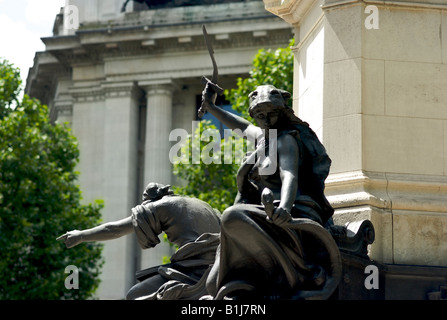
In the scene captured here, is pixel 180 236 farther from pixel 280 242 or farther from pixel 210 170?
pixel 210 170

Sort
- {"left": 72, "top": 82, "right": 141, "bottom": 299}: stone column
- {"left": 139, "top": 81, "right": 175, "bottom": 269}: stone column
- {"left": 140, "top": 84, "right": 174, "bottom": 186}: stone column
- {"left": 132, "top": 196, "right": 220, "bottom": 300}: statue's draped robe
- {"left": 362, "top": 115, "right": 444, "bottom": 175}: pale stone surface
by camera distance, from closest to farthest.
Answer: {"left": 132, "top": 196, "right": 220, "bottom": 300}: statue's draped robe
{"left": 362, "top": 115, "right": 444, "bottom": 175}: pale stone surface
{"left": 72, "top": 82, "right": 141, "bottom": 299}: stone column
{"left": 139, "top": 81, "right": 175, "bottom": 269}: stone column
{"left": 140, "top": 84, "right": 174, "bottom": 186}: stone column

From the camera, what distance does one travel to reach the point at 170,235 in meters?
15.0

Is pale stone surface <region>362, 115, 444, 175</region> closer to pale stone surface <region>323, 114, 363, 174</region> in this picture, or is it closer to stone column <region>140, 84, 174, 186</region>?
pale stone surface <region>323, 114, 363, 174</region>

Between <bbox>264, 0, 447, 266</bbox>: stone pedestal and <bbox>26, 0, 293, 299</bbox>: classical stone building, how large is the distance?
42684mm

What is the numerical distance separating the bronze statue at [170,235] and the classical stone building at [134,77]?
142ft

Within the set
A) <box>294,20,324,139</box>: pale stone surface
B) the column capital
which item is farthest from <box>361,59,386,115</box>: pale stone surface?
the column capital

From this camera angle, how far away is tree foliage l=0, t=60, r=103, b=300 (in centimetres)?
4144

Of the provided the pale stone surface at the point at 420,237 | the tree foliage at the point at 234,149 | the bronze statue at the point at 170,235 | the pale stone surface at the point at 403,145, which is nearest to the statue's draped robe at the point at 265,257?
the bronze statue at the point at 170,235

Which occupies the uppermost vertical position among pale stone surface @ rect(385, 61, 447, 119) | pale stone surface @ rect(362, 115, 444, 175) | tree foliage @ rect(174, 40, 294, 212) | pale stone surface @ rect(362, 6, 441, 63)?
tree foliage @ rect(174, 40, 294, 212)

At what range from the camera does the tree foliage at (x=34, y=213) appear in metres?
41.4

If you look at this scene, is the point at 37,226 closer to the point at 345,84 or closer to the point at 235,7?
the point at 235,7

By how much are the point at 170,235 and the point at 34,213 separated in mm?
27687
